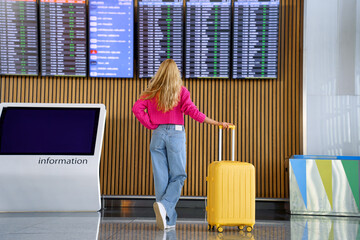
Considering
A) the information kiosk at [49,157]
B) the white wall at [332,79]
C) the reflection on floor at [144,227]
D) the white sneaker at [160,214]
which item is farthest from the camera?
the white wall at [332,79]

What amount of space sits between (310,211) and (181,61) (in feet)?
8.22

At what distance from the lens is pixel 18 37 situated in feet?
17.9

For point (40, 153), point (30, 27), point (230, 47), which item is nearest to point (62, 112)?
point (40, 153)

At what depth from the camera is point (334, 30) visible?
5.31 m

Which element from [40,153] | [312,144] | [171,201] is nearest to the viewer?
[171,201]

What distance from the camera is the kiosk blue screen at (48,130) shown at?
476cm

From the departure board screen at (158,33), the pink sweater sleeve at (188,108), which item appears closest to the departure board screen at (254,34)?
the departure board screen at (158,33)

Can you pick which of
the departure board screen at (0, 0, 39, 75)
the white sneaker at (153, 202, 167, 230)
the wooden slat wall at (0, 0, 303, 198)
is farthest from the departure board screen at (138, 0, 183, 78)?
the white sneaker at (153, 202, 167, 230)

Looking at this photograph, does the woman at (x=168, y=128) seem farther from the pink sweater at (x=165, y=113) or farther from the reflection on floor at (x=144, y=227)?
the reflection on floor at (x=144, y=227)

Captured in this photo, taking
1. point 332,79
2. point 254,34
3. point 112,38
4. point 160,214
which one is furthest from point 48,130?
point 332,79

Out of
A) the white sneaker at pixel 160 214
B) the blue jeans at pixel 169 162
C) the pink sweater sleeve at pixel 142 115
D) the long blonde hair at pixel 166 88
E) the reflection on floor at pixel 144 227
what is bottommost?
the reflection on floor at pixel 144 227

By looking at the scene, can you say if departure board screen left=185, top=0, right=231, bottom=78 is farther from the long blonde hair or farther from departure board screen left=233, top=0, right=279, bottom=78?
the long blonde hair

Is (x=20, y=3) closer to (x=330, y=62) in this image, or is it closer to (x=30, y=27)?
(x=30, y=27)

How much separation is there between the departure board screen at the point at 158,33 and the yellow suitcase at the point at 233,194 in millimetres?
2212
